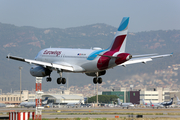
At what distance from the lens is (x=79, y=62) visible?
67.6m

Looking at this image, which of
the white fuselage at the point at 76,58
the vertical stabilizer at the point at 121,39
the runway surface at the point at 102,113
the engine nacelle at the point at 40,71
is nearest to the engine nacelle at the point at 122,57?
the white fuselage at the point at 76,58

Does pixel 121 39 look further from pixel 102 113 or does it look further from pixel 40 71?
pixel 102 113

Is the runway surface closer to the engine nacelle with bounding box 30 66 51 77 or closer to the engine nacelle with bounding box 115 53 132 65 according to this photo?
the engine nacelle with bounding box 30 66 51 77

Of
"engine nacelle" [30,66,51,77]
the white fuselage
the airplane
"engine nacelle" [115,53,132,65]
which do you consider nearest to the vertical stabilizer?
the airplane

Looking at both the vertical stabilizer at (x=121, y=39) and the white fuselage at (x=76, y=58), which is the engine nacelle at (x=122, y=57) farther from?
the vertical stabilizer at (x=121, y=39)

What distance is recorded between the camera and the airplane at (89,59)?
211 feet

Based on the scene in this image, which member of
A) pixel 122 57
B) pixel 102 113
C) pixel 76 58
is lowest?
pixel 102 113

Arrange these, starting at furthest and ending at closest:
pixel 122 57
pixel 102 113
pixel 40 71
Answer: pixel 102 113, pixel 40 71, pixel 122 57

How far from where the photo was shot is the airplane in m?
64.2

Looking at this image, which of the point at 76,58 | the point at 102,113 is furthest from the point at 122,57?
the point at 102,113

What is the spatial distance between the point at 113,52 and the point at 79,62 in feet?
23.6

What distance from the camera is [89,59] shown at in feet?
217

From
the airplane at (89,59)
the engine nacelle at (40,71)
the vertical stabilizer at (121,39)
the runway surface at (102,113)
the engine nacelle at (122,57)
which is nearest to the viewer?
the engine nacelle at (122,57)

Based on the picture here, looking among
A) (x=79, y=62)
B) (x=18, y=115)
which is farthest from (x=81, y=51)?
(x=18, y=115)
